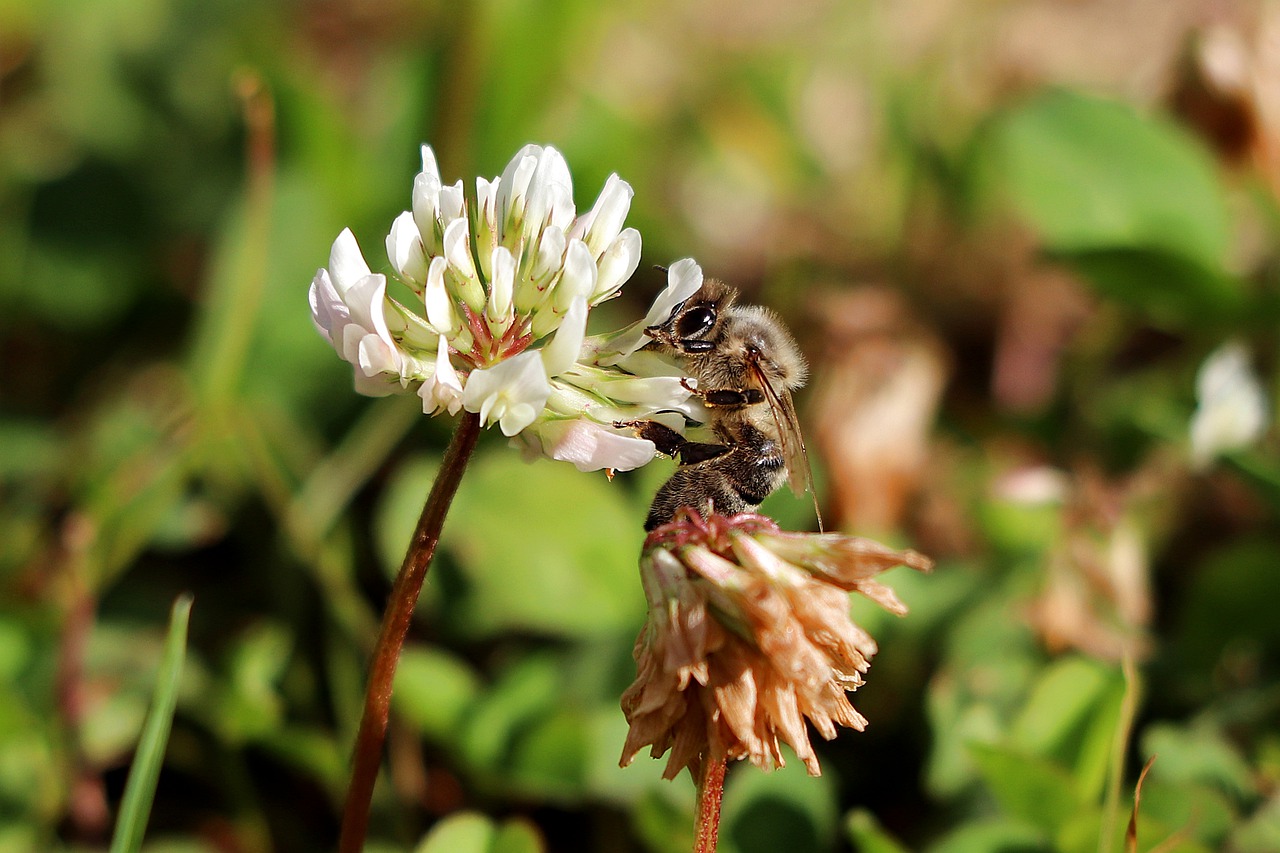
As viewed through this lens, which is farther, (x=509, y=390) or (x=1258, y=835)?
(x=1258, y=835)

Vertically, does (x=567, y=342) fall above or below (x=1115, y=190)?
above

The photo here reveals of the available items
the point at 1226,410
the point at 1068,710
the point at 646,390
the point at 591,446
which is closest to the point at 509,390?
the point at 591,446

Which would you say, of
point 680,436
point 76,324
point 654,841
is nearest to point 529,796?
point 654,841

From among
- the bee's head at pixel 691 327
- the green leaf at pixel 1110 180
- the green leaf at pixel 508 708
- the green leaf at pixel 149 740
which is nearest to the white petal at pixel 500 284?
the bee's head at pixel 691 327

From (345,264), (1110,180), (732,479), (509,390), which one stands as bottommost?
(1110,180)

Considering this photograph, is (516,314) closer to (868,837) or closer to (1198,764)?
(868,837)

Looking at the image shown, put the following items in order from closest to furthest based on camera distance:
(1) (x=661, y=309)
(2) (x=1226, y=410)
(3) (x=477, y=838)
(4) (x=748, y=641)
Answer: (4) (x=748, y=641) < (1) (x=661, y=309) < (3) (x=477, y=838) < (2) (x=1226, y=410)

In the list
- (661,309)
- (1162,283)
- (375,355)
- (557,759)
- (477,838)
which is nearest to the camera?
(375,355)
